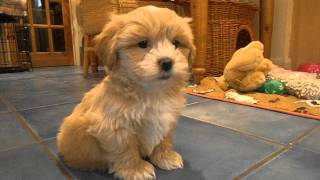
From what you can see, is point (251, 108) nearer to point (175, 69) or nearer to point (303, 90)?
point (303, 90)

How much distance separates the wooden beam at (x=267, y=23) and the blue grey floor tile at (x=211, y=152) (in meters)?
1.72

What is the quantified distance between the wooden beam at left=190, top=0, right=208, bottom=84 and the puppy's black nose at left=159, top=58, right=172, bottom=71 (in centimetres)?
135

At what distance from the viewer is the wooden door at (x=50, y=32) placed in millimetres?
3828

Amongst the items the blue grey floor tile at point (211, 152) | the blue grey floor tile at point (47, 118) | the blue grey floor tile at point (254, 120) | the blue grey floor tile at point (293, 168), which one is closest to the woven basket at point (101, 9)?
the blue grey floor tile at point (47, 118)

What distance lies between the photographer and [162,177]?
0.81 metres

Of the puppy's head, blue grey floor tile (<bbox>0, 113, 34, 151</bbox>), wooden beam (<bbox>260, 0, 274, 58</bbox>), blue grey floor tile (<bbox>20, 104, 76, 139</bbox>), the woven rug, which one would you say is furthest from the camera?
wooden beam (<bbox>260, 0, 274, 58</bbox>)

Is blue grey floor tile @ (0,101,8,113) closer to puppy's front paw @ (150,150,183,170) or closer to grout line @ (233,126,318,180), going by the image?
puppy's front paw @ (150,150,183,170)

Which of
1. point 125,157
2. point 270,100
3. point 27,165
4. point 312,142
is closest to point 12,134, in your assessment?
point 27,165

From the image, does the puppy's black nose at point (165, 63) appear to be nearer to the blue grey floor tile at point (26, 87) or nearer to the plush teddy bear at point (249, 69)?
the plush teddy bear at point (249, 69)

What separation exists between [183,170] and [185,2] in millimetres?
1831

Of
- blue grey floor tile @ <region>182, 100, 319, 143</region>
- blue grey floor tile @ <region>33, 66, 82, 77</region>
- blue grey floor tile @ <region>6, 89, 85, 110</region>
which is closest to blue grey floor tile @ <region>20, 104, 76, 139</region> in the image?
blue grey floor tile @ <region>6, 89, 85, 110</region>

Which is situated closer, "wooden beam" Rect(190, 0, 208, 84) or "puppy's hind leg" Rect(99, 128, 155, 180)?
"puppy's hind leg" Rect(99, 128, 155, 180)

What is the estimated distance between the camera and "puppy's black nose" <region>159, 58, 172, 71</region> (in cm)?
71

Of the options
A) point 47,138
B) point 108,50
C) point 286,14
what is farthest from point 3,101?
point 286,14
